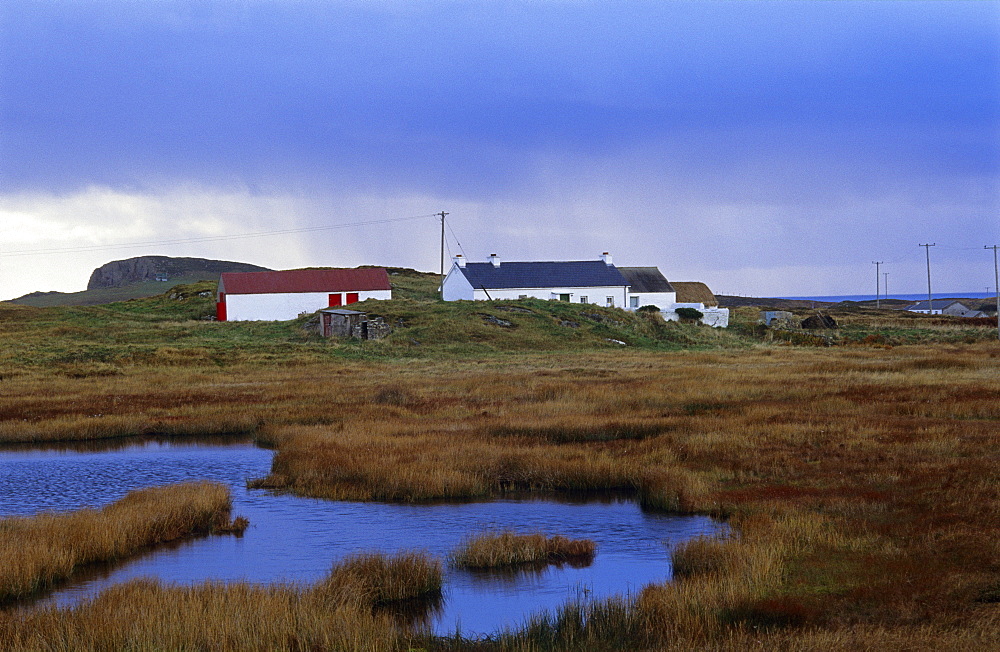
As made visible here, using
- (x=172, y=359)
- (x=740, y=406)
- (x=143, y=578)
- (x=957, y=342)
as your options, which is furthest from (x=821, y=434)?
(x=957, y=342)

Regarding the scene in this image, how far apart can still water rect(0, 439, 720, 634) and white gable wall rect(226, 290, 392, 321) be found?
63.9 meters

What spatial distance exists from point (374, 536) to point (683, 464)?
7.64m

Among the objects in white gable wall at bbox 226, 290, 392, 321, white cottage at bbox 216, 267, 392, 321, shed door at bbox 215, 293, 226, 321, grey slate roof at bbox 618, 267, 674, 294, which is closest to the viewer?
white gable wall at bbox 226, 290, 392, 321

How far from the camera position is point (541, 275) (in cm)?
8975

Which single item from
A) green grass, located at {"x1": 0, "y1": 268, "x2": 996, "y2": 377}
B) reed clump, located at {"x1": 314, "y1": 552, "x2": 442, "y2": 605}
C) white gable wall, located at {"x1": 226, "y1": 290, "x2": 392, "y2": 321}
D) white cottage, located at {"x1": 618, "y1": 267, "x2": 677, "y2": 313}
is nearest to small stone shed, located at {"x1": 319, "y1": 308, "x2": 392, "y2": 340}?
green grass, located at {"x1": 0, "y1": 268, "x2": 996, "y2": 377}

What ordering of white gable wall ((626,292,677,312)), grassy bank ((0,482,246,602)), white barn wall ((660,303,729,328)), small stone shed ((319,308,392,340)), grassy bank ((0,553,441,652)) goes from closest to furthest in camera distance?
grassy bank ((0,553,441,652)) < grassy bank ((0,482,246,602)) < small stone shed ((319,308,392,340)) < white barn wall ((660,303,729,328)) < white gable wall ((626,292,677,312))

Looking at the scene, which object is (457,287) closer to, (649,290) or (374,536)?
(649,290)

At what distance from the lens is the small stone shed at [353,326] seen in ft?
208

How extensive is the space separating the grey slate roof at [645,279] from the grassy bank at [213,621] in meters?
86.3

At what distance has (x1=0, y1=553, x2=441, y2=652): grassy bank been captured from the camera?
9438 millimetres

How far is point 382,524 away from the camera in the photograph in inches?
651

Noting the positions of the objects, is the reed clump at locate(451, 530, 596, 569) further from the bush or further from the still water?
the bush

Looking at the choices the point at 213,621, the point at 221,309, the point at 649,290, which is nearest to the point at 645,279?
the point at 649,290

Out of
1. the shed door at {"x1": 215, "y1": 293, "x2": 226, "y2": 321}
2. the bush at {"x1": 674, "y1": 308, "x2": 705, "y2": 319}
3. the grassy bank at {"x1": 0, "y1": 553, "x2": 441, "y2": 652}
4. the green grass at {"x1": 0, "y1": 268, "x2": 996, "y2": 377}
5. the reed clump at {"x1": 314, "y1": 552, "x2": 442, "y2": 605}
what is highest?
the shed door at {"x1": 215, "y1": 293, "x2": 226, "y2": 321}
